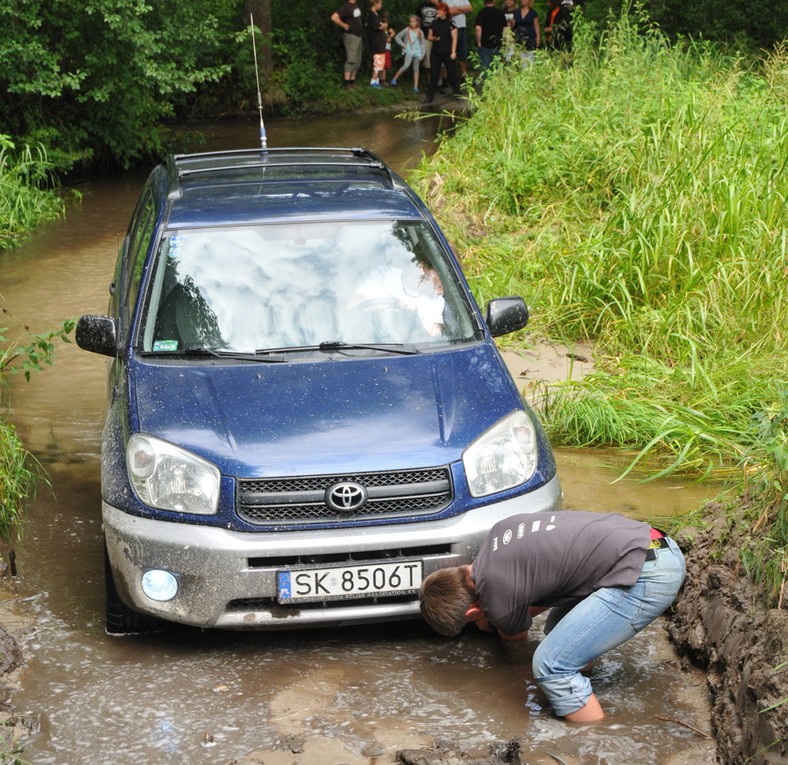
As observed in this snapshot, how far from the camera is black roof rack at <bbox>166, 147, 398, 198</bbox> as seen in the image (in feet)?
20.8

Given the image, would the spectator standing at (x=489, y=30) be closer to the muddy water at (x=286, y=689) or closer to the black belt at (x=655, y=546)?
the muddy water at (x=286, y=689)

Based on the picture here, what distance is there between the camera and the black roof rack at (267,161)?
634cm

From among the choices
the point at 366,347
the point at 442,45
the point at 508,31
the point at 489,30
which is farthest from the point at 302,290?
the point at 442,45

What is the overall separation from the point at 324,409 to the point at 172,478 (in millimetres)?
658

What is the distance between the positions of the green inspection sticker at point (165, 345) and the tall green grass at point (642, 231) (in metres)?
2.66

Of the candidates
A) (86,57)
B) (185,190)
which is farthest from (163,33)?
(185,190)

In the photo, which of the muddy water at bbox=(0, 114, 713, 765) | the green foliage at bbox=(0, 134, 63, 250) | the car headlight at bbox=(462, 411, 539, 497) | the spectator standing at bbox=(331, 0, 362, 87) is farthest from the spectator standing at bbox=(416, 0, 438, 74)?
the car headlight at bbox=(462, 411, 539, 497)

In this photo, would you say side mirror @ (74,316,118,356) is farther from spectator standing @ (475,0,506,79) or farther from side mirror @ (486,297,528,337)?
spectator standing @ (475,0,506,79)

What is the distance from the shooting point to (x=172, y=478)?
4.43 m

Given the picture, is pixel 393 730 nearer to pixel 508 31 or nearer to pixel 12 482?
pixel 12 482

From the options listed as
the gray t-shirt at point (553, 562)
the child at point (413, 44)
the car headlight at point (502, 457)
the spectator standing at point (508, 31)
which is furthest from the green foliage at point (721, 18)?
the gray t-shirt at point (553, 562)

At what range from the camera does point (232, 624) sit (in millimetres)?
4398

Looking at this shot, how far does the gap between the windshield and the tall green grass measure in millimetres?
1696

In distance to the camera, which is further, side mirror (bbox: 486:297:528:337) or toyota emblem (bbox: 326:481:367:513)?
side mirror (bbox: 486:297:528:337)
